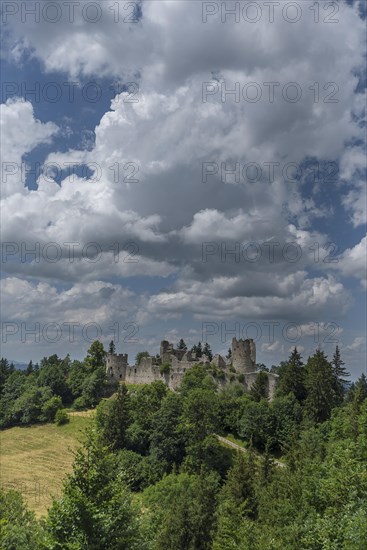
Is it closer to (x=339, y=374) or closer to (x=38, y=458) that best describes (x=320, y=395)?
(x=339, y=374)

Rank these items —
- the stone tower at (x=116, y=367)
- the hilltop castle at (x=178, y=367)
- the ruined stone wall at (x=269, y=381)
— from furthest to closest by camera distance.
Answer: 1. the stone tower at (x=116, y=367)
2. the hilltop castle at (x=178, y=367)
3. the ruined stone wall at (x=269, y=381)

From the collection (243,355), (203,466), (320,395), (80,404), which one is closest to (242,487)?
(203,466)

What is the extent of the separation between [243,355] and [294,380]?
20.5 metres

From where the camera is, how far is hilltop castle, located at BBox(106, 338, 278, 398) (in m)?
89.1

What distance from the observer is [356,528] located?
18391 millimetres

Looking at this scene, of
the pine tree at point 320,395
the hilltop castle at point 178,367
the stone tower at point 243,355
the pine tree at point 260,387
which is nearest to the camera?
the pine tree at point 320,395

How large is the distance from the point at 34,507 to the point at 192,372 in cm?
4069

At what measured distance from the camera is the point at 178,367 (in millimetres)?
98125

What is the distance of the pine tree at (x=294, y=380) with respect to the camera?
76188 millimetres

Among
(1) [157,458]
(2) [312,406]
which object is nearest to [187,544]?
(1) [157,458]

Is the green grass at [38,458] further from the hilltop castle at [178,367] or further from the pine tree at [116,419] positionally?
the hilltop castle at [178,367]

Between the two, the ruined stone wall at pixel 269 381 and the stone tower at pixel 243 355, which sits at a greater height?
the stone tower at pixel 243 355

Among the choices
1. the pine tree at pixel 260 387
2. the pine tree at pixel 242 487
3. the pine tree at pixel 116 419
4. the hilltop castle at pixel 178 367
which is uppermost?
the hilltop castle at pixel 178 367

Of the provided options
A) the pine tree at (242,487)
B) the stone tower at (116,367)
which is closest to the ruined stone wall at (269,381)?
the stone tower at (116,367)
